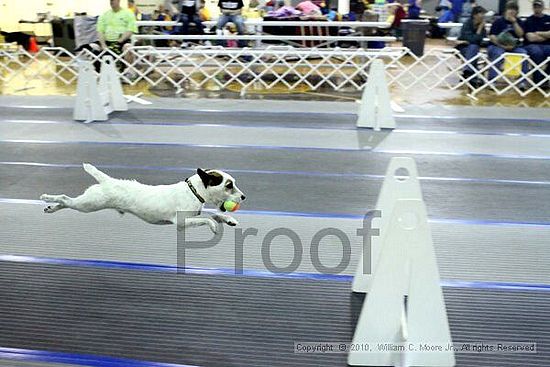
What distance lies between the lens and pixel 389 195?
3168 millimetres

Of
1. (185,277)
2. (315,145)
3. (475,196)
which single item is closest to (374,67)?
(315,145)

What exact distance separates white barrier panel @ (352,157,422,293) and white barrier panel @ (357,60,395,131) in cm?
422

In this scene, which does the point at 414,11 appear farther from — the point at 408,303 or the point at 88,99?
the point at 408,303

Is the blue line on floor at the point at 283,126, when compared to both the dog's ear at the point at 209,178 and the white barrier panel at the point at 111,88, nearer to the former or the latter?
the white barrier panel at the point at 111,88

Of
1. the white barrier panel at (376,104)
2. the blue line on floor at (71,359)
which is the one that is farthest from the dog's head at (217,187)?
the white barrier panel at (376,104)

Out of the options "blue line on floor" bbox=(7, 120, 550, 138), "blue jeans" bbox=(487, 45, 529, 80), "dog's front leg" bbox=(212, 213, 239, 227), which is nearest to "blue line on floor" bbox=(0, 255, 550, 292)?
"dog's front leg" bbox=(212, 213, 239, 227)

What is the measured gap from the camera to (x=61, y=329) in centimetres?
292

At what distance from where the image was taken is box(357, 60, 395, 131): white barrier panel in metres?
7.34

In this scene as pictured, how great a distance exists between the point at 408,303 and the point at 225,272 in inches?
52.3

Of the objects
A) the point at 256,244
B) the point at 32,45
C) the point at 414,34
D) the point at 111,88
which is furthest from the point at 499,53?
the point at 32,45

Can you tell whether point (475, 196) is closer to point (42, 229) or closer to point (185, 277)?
point (185, 277)

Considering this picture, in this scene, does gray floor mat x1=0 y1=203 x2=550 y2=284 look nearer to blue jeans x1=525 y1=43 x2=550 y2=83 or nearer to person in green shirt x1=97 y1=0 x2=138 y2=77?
blue jeans x1=525 y1=43 x2=550 y2=83

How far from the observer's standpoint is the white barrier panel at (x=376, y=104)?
7.34m

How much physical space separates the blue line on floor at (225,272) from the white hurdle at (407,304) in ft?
2.70
